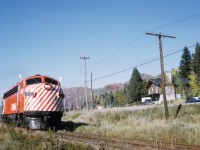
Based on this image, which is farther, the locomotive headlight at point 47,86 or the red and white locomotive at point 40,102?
the locomotive headlight at point 47,86

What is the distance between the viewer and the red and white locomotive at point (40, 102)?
49.9ft

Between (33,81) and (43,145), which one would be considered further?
(33,81)

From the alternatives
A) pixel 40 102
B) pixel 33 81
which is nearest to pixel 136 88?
pixel 33 81

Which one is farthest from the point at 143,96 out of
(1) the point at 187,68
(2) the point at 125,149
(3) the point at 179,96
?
(2) the point at 125,149

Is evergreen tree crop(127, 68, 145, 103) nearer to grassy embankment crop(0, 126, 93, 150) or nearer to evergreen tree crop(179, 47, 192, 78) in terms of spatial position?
evergreen tree crop(179, 47, 192, 78)

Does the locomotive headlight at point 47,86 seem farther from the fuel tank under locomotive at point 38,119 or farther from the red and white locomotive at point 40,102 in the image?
the fuel tank under locomotive at point 38,119

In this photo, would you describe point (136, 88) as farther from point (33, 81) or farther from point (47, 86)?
point (33, 81)

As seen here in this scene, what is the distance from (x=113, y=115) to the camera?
1063 inches

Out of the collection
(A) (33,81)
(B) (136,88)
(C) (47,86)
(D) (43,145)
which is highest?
(B) (136,88)

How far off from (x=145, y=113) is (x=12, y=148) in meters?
20.1

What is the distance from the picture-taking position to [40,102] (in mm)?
15352

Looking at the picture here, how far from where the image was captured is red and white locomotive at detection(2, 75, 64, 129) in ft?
49.9

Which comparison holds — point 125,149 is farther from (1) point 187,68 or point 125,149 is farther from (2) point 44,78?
(1) point 187,68

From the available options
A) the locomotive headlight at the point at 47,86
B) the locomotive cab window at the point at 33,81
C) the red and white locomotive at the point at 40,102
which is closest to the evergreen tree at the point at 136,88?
the red and white locomotive at the point at 40,102
